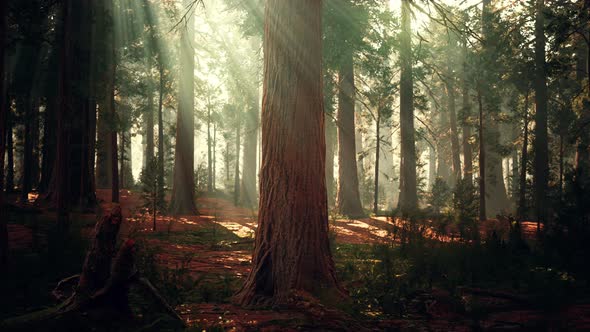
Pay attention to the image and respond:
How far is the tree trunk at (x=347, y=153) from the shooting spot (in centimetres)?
1844

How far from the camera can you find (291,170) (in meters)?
5.50

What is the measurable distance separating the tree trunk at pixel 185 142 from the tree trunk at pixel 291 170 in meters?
12.3

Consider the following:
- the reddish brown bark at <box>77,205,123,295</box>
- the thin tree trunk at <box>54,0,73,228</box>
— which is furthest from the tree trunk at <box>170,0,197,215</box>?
the reddish brown bark at <box>77,205,123,295</box>

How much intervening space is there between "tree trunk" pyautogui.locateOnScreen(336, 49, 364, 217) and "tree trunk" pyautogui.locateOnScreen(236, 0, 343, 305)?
12206 mm

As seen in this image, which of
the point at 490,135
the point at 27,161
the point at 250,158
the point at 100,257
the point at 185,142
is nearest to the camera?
the point at 100,257

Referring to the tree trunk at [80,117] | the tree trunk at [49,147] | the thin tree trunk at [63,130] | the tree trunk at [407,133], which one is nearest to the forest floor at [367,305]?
the thin tree trunk at [63,130]

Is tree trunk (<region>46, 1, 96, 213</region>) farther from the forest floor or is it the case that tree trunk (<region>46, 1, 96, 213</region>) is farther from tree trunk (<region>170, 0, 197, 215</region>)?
the forest floor

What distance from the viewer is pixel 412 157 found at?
20.2 m

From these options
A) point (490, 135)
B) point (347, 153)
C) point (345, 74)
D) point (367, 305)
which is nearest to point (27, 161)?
point (347, 153)

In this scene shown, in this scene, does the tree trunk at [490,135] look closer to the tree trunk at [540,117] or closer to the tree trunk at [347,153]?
the tree trunk at [540,117]

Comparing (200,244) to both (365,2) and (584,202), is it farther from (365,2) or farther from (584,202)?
(365,2)

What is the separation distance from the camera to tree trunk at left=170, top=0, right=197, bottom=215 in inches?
688

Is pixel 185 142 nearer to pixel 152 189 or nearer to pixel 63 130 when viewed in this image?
pixel 152 189

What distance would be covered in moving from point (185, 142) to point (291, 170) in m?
13.4
